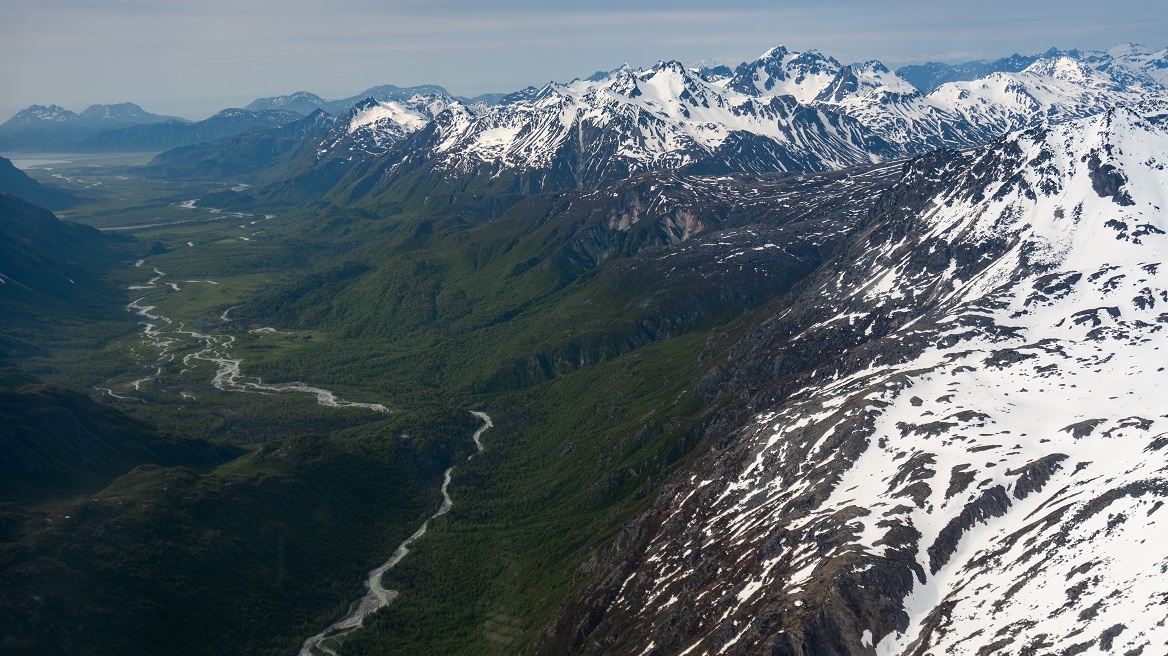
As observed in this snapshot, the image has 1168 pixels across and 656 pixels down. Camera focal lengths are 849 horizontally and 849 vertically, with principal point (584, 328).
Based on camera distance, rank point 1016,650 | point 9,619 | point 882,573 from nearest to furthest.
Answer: point 1016,650, point 882,573, point 9,619

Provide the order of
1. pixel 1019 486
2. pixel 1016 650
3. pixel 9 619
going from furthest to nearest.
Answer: pixel 9 619 → pixel 1019 486 → pixel 1016 650

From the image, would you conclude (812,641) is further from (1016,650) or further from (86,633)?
(86,633)

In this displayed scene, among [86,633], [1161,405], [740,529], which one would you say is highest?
[1161,405]

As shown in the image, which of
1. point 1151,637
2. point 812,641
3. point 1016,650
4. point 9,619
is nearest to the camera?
point 1151,637

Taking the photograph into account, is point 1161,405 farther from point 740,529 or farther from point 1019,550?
point 740,529

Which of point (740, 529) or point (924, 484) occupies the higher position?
point (924, 484)

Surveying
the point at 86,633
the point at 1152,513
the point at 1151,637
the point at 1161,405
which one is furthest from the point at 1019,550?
the point at 86,633

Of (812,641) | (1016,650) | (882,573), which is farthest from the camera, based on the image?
(882,573)

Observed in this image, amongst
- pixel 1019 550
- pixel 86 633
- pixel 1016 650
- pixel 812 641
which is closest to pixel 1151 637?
pixel 1016 650

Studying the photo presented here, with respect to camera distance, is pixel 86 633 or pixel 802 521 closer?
pixel 802 521
